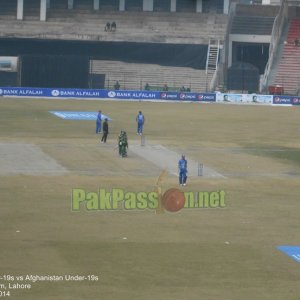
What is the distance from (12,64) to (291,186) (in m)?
54.7

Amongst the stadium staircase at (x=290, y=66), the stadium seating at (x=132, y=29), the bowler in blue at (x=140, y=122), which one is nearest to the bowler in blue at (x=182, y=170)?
the bowler in blue at (x=140, y=122)

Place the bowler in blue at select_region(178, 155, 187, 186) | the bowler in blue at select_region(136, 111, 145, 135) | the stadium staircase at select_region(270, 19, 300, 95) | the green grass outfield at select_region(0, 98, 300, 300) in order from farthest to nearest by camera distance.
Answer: the stadium staircase at select_region(270, 19, 300, 95)
the bowler in blue at select_region(136, 111, 145, 135)
the bowler in blue at select_region(178, 155, 187, 186)
the green grass outfield at select_region(0, 98, 300, 300)

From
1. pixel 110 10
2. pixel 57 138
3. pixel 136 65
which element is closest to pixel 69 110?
pixel 57 138

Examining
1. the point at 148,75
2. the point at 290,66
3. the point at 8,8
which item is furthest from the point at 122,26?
the point at 290,66

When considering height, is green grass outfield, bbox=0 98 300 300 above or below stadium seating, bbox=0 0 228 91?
below

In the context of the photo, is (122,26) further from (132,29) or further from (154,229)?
(154,229)

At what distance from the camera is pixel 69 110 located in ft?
237

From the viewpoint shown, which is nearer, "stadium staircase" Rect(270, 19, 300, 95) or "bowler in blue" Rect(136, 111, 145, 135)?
"bowler in blue" Rect(136, 111, 145, 135)

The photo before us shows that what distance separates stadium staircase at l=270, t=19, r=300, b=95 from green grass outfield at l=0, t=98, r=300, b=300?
37.5 m

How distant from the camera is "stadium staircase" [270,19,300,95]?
92375 millimetres

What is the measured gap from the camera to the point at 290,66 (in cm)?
9406

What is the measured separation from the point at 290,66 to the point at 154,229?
65720mm

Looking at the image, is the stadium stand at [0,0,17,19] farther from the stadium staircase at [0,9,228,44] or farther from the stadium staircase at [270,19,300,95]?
the stadium staircase at [270,19,300,95]

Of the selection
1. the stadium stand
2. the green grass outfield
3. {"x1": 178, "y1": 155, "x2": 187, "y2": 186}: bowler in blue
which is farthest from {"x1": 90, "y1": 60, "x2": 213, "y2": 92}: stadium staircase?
{"x1": 178, "y1": 155, "x2": 187, "y2": 186}: bowler in blue
